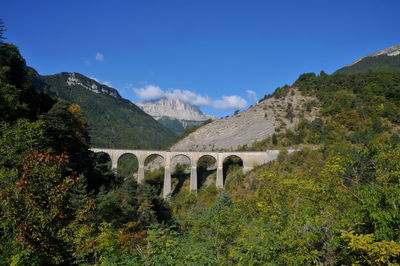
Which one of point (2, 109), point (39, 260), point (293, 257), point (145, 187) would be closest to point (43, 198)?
point (39, 260)

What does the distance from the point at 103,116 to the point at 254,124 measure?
97.3 metres

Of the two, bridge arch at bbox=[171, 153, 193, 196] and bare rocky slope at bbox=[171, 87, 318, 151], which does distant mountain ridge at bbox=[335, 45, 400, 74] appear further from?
bridge arch at bbox=[171, 153, 193, 196]

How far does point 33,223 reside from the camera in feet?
16.7

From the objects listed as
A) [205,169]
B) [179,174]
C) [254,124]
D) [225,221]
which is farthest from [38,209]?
[254,124]

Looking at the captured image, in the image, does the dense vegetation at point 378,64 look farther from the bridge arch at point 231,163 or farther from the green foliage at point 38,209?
the green foliage at point 38,209

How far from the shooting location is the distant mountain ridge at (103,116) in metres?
107

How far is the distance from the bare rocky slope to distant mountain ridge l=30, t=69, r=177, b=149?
38.2 m

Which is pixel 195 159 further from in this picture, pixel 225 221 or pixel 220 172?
pixel 225 221

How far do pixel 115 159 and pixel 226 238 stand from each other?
3954 centimetres

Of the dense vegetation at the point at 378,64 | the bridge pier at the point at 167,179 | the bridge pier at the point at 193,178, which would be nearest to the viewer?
the bridge pier at the point at 193,178

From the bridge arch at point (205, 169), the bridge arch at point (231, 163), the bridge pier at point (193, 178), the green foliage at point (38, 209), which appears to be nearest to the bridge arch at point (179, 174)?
the bridge arch at point (205, 169)

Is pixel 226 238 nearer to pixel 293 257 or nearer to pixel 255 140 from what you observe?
pixel 293 257

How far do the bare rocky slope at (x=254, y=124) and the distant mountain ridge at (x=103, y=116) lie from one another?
38202 mm

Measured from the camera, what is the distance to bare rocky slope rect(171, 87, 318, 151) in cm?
5378
